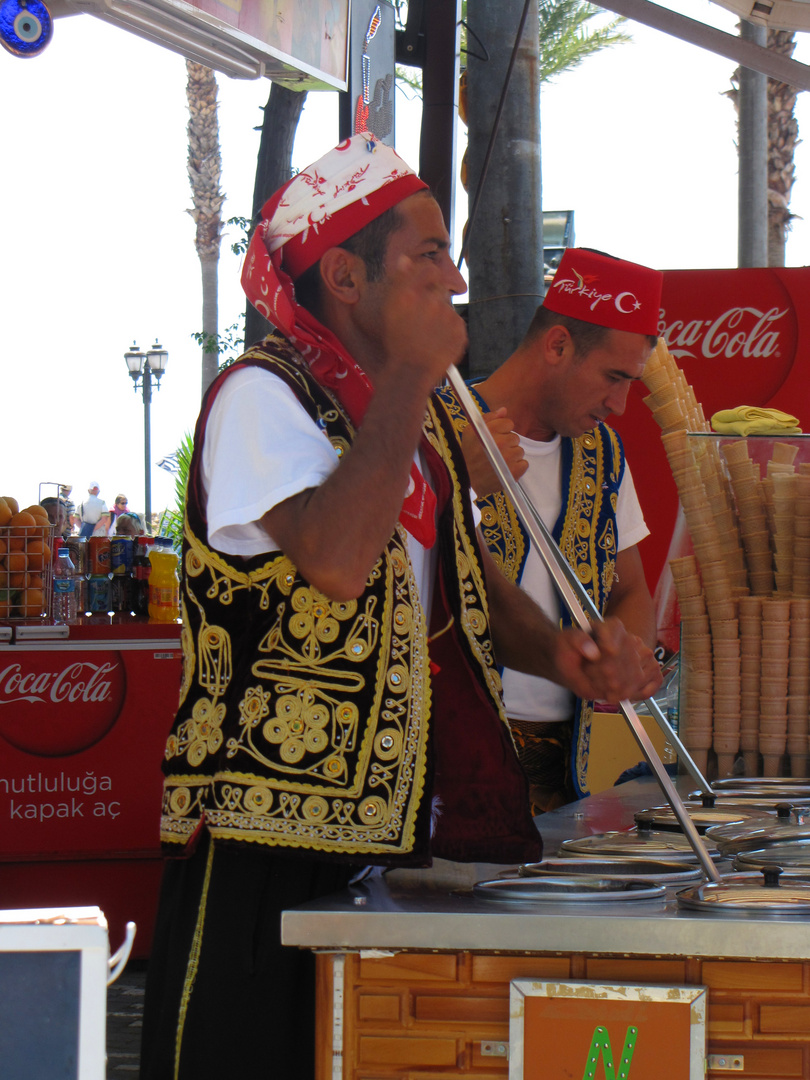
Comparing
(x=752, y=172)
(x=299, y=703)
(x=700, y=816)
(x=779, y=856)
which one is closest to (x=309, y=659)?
(x=299, y=703)

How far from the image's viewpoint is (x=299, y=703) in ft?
4.46

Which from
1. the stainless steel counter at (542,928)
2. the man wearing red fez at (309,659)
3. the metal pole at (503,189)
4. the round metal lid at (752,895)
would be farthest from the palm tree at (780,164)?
the stainless steel counter at (542,928)

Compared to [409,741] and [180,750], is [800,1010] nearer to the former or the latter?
[409,741]

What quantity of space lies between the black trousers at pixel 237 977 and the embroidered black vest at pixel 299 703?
2.3 inches

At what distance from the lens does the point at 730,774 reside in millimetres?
2574

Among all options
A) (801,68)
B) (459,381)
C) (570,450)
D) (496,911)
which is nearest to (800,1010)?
(496,911)

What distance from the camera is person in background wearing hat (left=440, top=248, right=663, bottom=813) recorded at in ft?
8.20

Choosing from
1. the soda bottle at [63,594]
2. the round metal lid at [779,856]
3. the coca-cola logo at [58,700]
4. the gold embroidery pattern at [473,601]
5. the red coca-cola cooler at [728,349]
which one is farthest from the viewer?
the red coca-cola cooler at [728,349]

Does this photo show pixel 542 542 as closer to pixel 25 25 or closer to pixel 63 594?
pixel 25 25

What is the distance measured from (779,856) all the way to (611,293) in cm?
136

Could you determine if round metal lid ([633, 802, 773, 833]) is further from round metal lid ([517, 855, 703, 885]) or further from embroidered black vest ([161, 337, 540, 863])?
embroidered black vest ([161, 337, 540, 863])

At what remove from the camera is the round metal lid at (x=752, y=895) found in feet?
3.80

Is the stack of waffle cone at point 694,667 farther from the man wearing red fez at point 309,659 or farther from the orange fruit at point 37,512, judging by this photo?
the orange fruit at point 37,512

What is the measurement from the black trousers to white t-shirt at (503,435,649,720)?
1034mm
